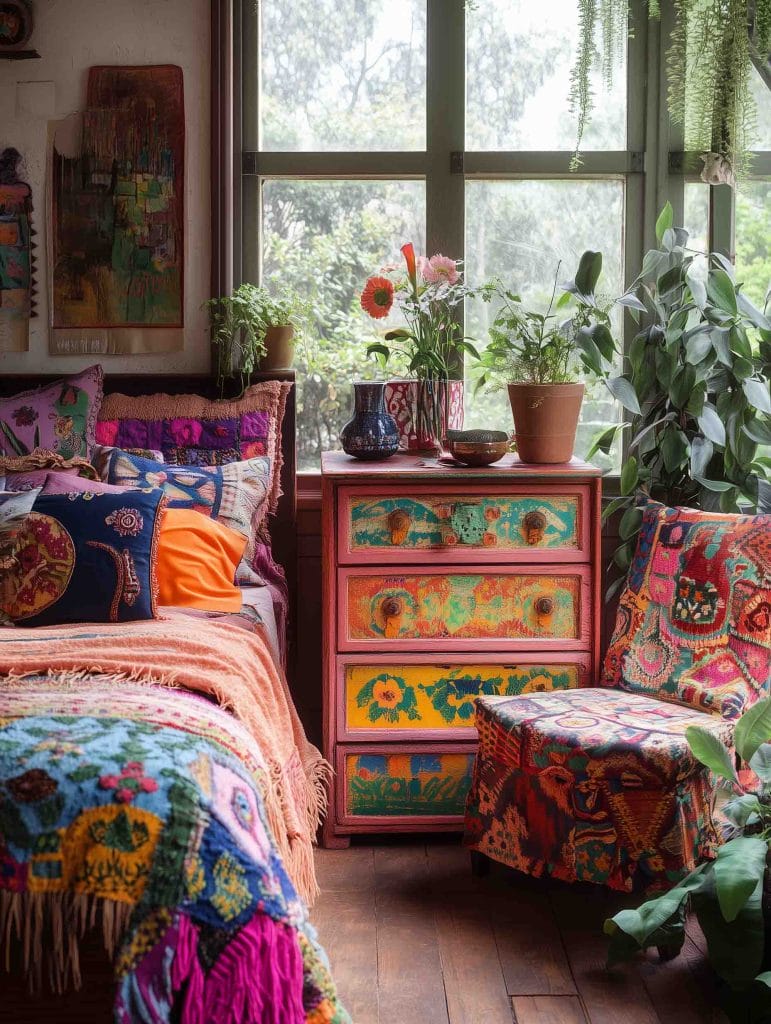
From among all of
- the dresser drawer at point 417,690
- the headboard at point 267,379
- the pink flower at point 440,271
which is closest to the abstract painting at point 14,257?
the headboard at point 267,379

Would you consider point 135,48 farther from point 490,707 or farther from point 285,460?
point 490,707

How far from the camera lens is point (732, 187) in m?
3.21

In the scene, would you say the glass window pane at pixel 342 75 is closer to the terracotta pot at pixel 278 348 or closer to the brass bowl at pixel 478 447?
the terracotta pot at pixel 278 348

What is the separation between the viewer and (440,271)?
2994 mm

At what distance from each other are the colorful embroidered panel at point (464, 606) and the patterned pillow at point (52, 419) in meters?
0.87

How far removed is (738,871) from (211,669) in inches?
40.2

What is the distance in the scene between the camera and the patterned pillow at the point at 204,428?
10.2ft

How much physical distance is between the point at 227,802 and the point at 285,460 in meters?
1.73

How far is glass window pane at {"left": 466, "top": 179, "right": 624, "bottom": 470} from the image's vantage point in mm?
3305

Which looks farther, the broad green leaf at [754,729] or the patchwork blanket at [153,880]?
the broad green leaf at [754,729]

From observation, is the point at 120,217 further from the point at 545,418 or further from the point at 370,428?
the point at 545,418

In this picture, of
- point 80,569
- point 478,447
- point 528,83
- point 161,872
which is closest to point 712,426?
point 478,447

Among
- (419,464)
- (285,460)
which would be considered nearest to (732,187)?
(419,464)

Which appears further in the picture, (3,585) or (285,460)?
(285,460)
